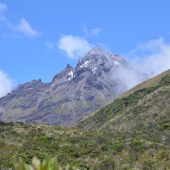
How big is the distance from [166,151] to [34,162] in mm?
22070

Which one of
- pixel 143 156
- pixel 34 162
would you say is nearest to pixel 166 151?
pixel 143 156

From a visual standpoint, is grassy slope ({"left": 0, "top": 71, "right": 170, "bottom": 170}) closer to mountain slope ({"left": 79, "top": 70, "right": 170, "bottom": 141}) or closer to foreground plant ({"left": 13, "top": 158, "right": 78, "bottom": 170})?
mountain slope ({"left": 79, "top": 70, "right": 170, "bottom": 141})

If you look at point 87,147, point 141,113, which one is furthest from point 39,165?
point 141,113

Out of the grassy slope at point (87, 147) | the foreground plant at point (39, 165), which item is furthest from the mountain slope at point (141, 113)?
the foreground plant at point (39, 165)

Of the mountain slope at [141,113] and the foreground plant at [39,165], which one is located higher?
the mountain slope at [141,113]

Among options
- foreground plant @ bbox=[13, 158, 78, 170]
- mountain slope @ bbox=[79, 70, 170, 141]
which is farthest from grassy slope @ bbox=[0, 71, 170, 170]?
foreground plant @ bbox=[13, 158, 78, 170]

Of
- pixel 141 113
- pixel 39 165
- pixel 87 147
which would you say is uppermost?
pixel 141 113

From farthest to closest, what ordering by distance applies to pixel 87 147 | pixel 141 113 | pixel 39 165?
pixel 141 113
pixel 87 147
pixel 39 165

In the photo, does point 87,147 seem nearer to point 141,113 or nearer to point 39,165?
point 39,165

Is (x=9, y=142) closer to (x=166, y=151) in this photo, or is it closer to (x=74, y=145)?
(x=74, y=145)

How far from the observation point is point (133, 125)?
166ft

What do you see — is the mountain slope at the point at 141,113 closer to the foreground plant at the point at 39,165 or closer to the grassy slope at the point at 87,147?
the grassy slope at the point at 87,147

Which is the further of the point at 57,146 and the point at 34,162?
the point at 57,146

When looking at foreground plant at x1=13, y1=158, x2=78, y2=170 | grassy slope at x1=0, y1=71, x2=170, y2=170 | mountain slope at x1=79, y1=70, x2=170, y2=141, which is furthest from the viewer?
mountain slope at x1=79, y1=70, x2=170, y2=141
